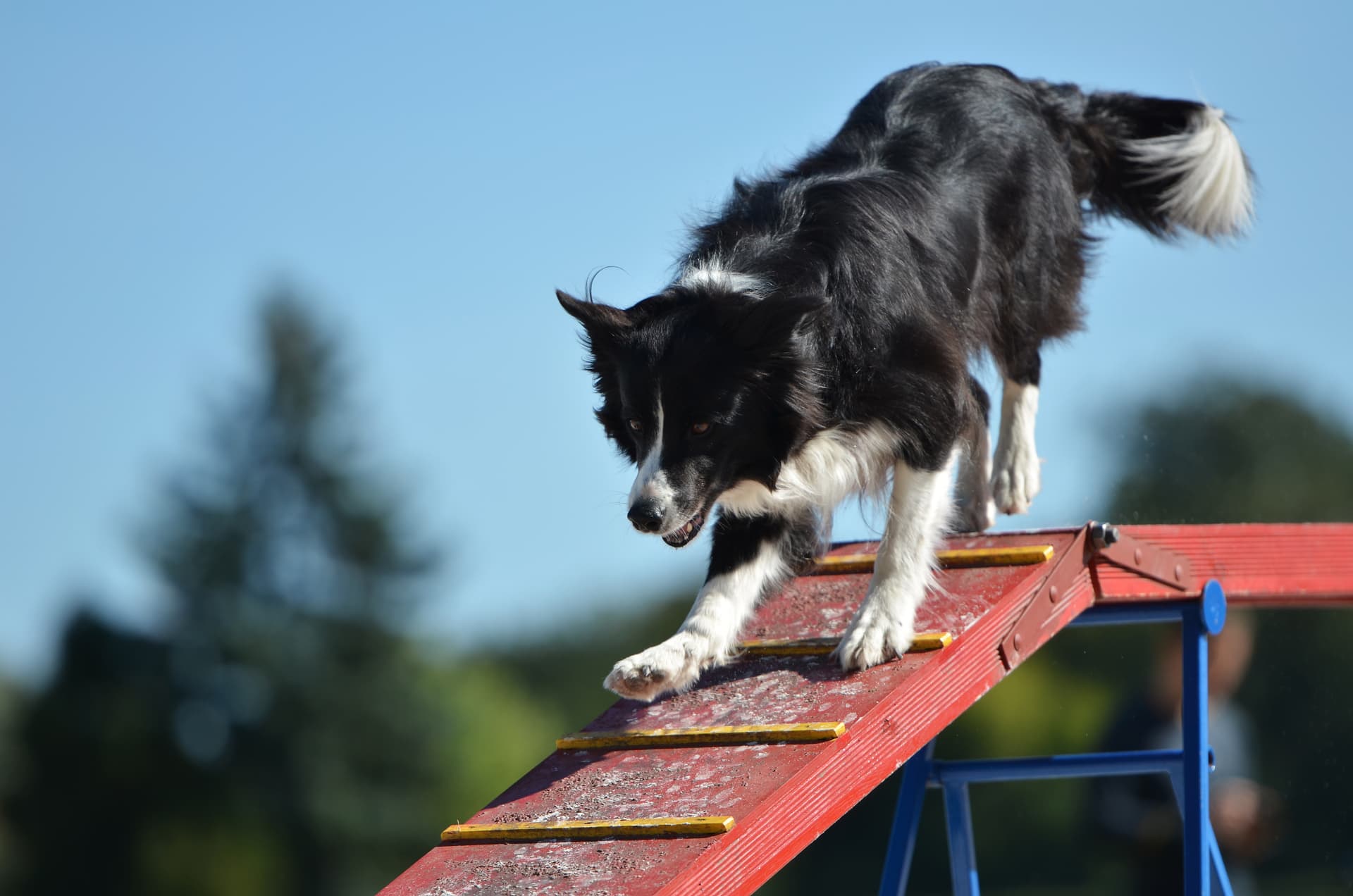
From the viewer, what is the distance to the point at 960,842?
4953 millimetres

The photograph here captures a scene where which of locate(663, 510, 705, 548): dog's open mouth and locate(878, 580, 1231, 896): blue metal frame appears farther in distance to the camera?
locate(878, 580, 1231, 896): blue metal frame

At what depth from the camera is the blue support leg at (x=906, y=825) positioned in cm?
489

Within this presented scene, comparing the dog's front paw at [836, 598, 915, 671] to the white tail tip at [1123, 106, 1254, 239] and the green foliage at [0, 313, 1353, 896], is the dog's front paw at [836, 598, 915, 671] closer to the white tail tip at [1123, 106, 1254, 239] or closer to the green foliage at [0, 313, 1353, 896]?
the white tail tip at [1123, 106, 1254, 239]

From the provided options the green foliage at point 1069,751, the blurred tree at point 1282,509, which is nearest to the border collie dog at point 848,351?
the blurred tree at point 1282,509

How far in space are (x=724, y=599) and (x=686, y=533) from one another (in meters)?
0.47

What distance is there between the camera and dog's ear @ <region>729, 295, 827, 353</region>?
4.06 meters

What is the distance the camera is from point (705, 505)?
164 inches

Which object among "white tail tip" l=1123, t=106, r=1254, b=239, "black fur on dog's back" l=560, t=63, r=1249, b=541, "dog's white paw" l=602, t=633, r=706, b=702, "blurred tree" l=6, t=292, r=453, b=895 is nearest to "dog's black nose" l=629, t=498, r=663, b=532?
"black fur on dog's back" l=560, t=63, r=1249, b=541

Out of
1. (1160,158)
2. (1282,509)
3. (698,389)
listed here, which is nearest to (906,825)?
(698,389)

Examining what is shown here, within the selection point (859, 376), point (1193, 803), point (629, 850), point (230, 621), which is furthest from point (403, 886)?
point (230, 621)

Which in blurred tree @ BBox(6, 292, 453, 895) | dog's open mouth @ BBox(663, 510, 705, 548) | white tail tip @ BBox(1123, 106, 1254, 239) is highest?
blurred tree @ BBox(6, 292, 453, 895)

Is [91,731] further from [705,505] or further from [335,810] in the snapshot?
[705,505]

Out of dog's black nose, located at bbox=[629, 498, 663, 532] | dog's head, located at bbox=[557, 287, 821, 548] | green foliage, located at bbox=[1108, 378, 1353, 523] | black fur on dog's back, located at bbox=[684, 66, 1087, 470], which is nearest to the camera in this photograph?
dog's black nose, located at bbox=[629, 498, 663, 532]

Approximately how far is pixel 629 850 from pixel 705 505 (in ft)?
3.35
